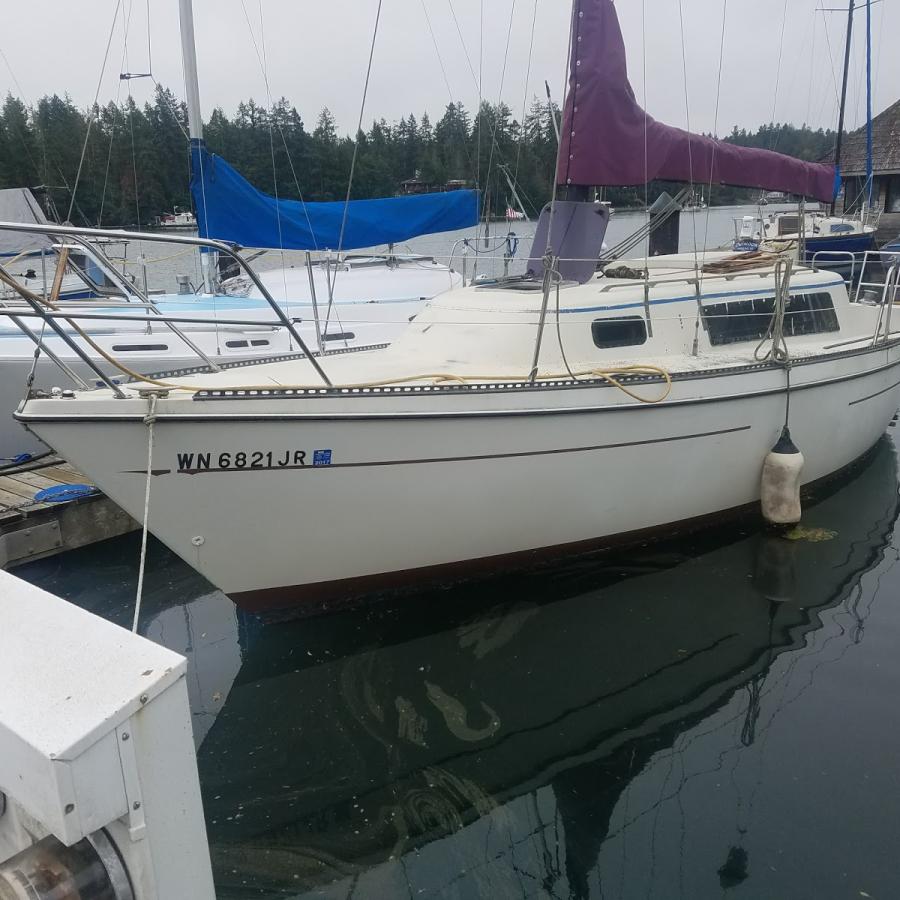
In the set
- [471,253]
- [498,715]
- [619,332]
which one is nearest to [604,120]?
[619,332]

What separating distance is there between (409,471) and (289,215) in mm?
4966

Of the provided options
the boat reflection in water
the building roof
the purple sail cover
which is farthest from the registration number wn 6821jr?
the building roof

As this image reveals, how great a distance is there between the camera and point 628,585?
632 cm

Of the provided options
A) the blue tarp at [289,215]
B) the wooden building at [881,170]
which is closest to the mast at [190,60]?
the blue tarp at [289,215]

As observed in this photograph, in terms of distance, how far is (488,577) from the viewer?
20.2 ft

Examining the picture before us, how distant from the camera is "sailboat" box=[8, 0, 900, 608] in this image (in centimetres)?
483

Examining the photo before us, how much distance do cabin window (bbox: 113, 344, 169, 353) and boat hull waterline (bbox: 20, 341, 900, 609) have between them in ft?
14.8

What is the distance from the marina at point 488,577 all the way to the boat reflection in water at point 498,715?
2cm

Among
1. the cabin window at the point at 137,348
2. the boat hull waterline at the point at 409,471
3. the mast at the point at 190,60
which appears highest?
the mast at the point at 190,60

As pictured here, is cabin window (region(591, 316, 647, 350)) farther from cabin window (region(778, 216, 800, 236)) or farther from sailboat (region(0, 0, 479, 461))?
cabin window (region(778, 216, 800, 236))

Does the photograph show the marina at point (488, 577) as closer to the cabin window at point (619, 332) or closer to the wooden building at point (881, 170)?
the cabin window at point (619, 332)

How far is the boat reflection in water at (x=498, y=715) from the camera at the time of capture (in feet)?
12.5

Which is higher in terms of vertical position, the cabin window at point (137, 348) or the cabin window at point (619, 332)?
the cabin window at point (619, 332)

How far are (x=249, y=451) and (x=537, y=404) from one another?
78.5 inches
